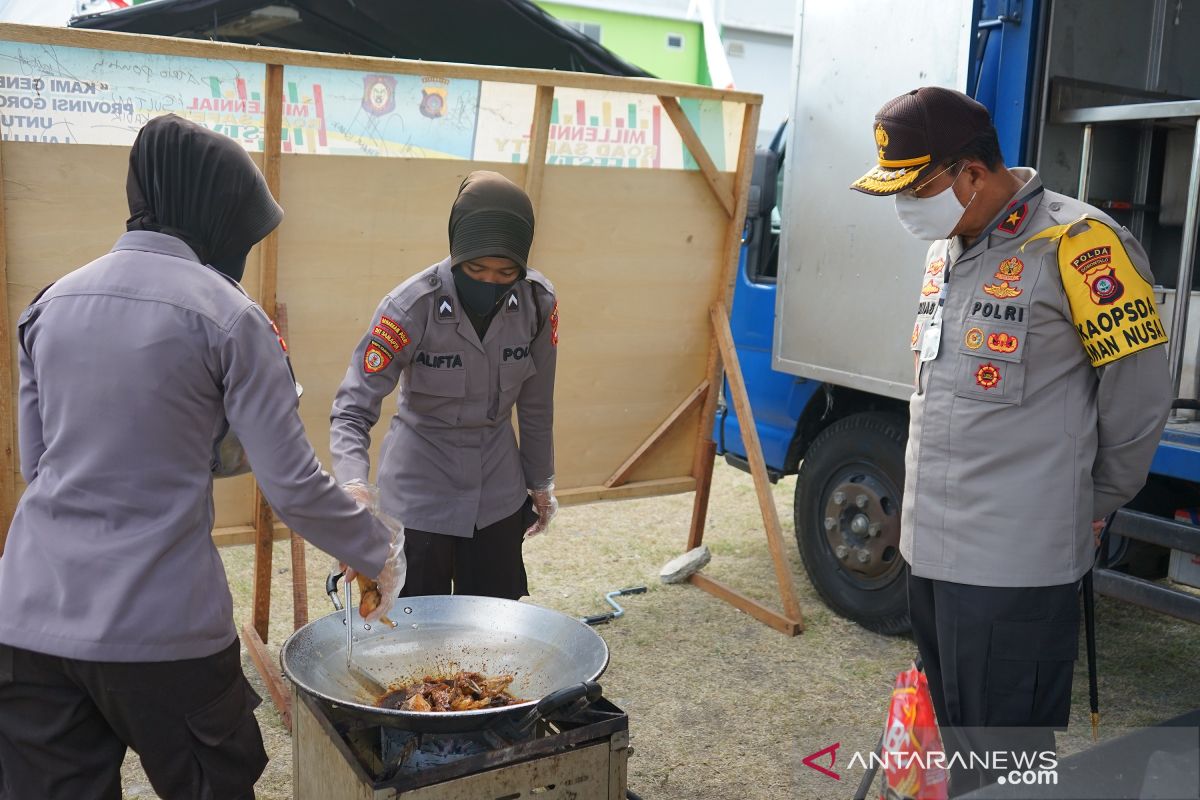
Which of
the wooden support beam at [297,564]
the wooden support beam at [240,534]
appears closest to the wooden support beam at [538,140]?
the wooden support beam at [297,564]

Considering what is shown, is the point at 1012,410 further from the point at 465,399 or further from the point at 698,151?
the point at 698,151

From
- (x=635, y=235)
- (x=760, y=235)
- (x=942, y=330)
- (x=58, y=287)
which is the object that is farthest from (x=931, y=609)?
(x=760, y=235)

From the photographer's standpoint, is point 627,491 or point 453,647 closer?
point 453,647

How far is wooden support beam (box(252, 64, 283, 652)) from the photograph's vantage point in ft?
11.9

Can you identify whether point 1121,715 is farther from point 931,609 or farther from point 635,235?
point 635,235

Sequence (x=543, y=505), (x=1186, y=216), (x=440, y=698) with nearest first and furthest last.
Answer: (x=440, y=698) → (x=543, y=505) → (x=1186, y=216)

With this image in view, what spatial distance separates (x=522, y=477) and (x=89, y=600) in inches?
58.6

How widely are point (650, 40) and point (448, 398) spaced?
15.7m

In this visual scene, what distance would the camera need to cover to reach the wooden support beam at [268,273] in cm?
362

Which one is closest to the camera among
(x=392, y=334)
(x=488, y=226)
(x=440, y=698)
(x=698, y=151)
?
(x=440, y=698)

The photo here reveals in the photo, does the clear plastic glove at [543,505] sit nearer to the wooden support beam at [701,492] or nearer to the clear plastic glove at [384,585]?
the clear plastic glove at [384,585]

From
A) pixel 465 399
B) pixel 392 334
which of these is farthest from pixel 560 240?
pixel 392 334

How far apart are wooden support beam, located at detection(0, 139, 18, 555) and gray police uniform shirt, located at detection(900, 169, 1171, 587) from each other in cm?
289

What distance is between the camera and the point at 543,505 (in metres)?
3.26
